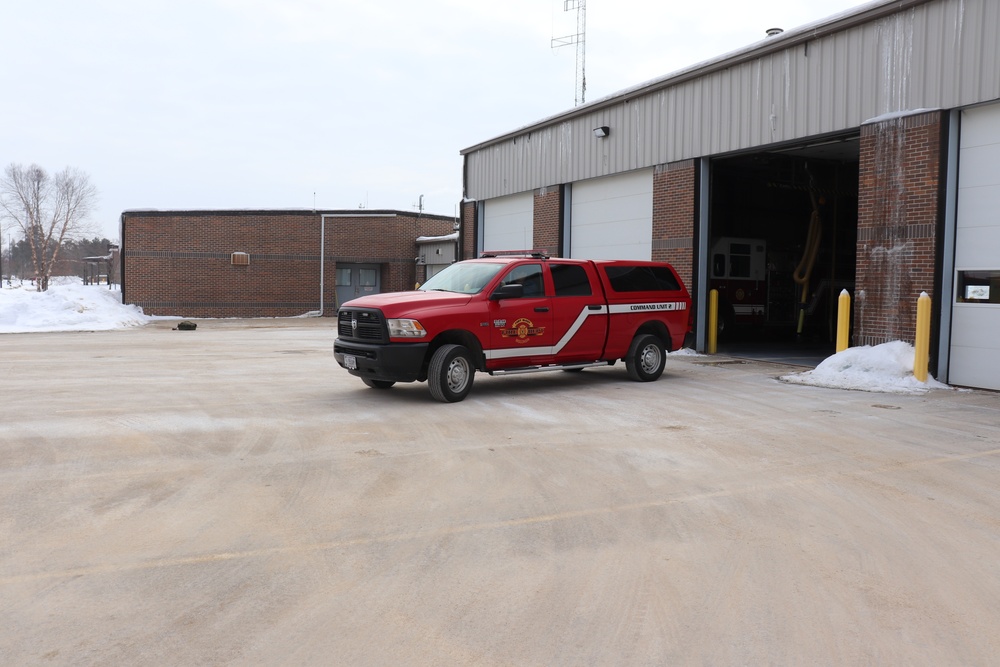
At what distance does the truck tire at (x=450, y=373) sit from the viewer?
426 inches

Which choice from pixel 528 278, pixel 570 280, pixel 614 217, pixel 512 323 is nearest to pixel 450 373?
pixel 512 323

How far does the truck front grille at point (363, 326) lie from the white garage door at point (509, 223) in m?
13.2

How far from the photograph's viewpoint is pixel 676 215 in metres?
18.6

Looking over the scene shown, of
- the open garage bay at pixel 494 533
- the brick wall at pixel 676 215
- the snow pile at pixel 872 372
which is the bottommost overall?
the open garage bay at pixel 494 533

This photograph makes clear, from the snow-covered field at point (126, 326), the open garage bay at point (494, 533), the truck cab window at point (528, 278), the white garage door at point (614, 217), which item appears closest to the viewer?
the open garage bay at point (494, 533)

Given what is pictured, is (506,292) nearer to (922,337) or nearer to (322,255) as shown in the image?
(922,337)

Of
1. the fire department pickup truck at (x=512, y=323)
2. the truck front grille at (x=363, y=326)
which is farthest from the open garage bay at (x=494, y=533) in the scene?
the truck front grille at (x=363, y=326)

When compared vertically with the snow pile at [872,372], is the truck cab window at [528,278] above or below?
above

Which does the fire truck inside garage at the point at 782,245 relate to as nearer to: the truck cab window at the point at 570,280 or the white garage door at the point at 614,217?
the white garage door at the point at 614,217

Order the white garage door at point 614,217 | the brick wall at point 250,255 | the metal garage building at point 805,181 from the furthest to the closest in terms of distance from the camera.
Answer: the brick wall at point 250,255 < the white garage door at point 614,217 < the metal garage building at point 805,181

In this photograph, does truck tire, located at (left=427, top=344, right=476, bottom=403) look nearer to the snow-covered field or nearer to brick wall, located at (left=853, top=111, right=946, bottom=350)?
the snow-covered field

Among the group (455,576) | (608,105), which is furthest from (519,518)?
(608,105)

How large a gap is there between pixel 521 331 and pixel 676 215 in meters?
8.12

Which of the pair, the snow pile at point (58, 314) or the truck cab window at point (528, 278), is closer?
the truck cab window at point (528, 278)
